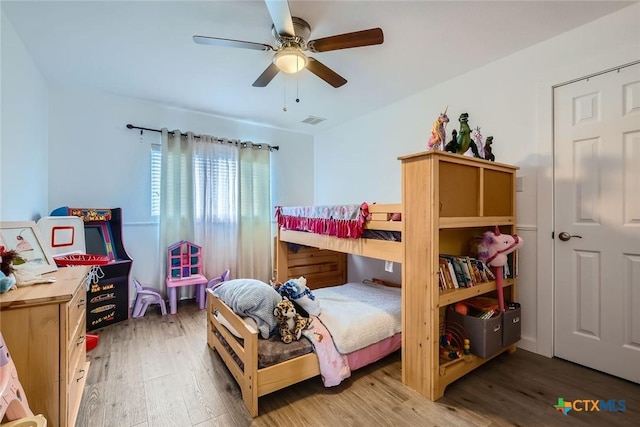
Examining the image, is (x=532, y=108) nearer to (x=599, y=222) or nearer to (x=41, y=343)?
(x=599, y=222)

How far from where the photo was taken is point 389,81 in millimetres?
2816

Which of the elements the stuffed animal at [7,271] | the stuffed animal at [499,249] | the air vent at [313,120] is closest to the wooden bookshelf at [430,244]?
the stuffed animal at [499,249]

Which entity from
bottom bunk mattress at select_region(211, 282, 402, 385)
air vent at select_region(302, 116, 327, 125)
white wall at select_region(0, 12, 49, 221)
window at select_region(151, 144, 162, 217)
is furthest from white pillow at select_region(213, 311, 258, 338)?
air vent at select_region(302, 116, 327, 125)

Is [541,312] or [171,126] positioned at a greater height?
[171,126]

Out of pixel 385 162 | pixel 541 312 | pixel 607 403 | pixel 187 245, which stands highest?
pixel 385 162

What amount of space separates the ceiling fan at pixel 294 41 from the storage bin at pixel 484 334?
1.96m

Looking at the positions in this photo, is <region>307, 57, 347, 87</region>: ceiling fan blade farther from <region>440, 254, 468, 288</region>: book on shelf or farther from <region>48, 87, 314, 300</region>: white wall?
<region>48, 87, 314, 300</region>: white wall

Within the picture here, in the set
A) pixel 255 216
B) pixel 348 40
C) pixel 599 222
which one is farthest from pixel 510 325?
pixel 255 216

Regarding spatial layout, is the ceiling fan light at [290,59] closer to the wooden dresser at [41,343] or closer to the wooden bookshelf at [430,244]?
the wooden bookshelf at [430,244]

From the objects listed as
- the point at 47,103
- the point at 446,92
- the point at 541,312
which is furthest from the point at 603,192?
the point at 47,103

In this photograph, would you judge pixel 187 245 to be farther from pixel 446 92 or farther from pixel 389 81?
pixel 446 92

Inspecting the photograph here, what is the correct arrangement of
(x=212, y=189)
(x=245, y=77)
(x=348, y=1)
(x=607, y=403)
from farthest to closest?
(x=212, y=189) → (x=245, y=77) → (x=348, y=1) → (x=607, y=403)

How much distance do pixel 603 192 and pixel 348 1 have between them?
218cm

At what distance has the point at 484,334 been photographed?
1864mm
